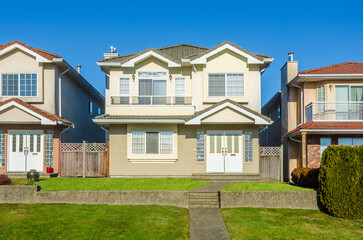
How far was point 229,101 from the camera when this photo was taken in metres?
20.0

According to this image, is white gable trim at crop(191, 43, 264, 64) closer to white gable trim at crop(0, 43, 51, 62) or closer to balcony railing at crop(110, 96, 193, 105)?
balcony railing at crop(110, 96, 193, 105)

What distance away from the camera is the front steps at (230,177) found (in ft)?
64.3

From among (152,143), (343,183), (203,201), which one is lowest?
(203,201)

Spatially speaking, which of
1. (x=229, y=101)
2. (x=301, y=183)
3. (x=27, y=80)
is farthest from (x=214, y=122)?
(x=27, y=80)

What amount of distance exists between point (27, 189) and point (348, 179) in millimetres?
12107

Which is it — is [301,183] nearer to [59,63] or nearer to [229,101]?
[229,101]

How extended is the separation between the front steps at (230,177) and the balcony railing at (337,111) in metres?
4.86

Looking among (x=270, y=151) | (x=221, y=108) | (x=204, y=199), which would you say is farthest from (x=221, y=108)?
(x=204, y=199)

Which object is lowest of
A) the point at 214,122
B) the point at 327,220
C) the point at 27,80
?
the point at 327,220

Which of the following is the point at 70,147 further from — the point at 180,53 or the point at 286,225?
the point at 286,225

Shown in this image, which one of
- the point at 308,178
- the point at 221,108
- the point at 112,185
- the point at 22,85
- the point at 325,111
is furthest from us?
the point at 22,85

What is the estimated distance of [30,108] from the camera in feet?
66.4

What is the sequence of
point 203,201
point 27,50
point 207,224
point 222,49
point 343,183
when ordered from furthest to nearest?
point 27,50 → point 222,49 → point 203,201 → point 343,183 → point 207,224

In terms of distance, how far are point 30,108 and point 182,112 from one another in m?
8.27
